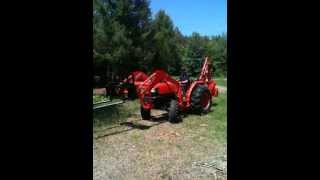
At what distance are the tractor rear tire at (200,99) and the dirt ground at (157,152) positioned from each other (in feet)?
2.41

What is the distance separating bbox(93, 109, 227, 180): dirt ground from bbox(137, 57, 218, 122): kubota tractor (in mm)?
469

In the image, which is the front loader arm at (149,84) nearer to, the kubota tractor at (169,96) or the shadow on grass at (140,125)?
the kubota tractor at (169,96)

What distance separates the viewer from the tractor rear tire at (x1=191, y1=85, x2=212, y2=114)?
890 centimetres

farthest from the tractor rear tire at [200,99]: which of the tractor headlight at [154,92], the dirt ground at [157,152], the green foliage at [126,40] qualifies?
the green foliage at [126,40]

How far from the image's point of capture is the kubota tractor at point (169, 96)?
814cm

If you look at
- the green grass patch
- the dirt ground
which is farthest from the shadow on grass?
the green grass patch

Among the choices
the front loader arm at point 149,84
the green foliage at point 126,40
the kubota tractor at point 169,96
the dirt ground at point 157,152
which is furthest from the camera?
the green foliage at point 126,40

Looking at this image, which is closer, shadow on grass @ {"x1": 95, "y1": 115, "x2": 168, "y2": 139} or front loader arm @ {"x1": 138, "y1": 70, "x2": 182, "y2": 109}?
shadow on grass @ {"x1": 95, "y1": 115, "x2": 168, "y2": 139}

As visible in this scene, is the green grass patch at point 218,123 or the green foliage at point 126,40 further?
the green foliage at point 126,40

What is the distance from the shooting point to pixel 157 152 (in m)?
5.77

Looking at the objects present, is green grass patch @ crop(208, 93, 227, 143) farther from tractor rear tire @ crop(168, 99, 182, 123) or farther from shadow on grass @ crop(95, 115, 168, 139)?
shadow on grass @ crop(95, 115, 168, 139)

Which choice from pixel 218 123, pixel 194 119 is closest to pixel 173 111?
pixel 194 119

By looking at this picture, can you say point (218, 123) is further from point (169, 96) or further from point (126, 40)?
point (126, 40)
